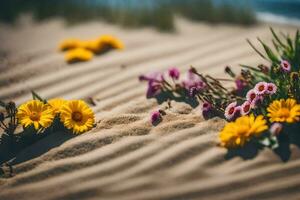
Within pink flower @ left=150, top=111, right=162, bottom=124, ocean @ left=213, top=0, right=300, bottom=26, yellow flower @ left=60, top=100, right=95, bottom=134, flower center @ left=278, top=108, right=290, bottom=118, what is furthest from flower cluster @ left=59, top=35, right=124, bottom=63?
flower center @ left=278, top=108, right=290, bottom=118

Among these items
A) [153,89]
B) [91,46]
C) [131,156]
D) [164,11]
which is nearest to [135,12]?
[164,11]

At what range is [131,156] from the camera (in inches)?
115

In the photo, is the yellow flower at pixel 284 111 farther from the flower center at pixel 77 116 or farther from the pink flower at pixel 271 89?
the flower center at pixel 77 116

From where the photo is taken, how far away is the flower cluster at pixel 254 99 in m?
2.88

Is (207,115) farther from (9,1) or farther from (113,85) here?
(9,1)

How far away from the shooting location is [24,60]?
5.05 m

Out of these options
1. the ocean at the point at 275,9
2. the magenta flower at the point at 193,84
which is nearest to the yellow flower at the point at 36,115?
the magenta flower at the point at 193,84

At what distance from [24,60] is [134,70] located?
132 cm

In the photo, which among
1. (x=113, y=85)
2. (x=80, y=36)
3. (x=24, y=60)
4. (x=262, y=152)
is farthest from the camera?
(x=80, y=36)

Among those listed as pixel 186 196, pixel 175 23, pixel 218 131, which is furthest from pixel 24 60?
pixel 186 196

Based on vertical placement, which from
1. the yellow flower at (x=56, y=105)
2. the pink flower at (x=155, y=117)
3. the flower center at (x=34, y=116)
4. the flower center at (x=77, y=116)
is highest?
the yellow flower at (x=56, y=105)

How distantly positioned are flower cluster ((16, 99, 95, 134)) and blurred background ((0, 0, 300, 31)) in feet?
10.0

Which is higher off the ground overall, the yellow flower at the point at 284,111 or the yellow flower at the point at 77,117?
the yellow flower at the point at 77,117

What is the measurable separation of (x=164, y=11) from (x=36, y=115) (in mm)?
3795
